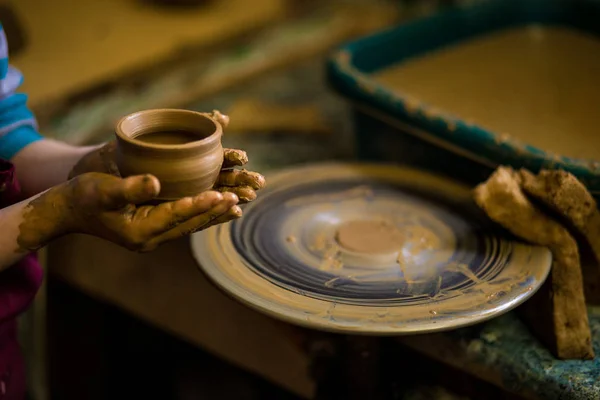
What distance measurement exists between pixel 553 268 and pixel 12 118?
1.08m

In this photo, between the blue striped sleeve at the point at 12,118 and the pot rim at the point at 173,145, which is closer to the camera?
the pot rim at the point at 173,145

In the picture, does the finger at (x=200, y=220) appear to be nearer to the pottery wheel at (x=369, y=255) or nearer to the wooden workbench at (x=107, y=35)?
the pottery wheel at (x=369, y=255)

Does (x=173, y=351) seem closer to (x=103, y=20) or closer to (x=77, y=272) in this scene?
(x=77, y=272)

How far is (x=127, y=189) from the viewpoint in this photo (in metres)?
1.00

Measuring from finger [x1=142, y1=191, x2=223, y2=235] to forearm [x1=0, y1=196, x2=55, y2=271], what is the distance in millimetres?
181

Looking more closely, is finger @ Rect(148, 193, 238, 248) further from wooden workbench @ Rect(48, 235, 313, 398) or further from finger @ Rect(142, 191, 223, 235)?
wooden workbench @ Rect(48, 235, 313, 398)

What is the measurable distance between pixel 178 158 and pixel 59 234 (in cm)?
23

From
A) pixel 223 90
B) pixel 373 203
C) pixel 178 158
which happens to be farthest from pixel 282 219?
pixel 223 90

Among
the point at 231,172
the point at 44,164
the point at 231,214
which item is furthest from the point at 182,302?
the point at 231,214

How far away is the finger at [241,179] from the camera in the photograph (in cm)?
118

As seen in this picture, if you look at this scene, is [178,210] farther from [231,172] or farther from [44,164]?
[44,164]

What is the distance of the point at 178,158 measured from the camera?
1.09 m

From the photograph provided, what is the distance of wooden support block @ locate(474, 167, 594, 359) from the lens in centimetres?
135

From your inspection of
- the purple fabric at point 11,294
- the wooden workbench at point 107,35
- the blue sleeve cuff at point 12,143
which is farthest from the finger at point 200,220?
the wooden workbench at point 107,35
